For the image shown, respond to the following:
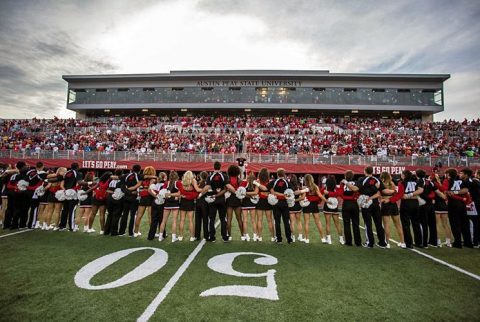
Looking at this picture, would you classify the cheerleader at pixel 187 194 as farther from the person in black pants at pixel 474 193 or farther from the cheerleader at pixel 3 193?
the person in black pants at pixel 474 193

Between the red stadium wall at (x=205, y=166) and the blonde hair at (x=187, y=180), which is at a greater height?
the red stadium wall at (x=205, y=166)

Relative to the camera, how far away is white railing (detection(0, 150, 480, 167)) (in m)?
19.5

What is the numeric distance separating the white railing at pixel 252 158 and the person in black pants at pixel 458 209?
13.3 m

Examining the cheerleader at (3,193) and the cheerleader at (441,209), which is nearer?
the cheerleader at (441,209)

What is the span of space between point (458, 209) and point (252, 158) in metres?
14.8

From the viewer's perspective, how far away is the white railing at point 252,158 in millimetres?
19469

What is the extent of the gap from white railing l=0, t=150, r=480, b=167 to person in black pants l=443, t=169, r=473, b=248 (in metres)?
13.3

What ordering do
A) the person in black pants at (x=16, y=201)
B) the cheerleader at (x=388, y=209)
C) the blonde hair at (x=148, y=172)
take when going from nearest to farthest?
the cheerleader at (x=388, y=209), the blonde hair at (x=148, y=172), the person in black pants at (x=16, y=201)

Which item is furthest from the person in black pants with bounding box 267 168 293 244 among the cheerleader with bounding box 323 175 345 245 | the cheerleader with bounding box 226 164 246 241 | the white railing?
the white railing

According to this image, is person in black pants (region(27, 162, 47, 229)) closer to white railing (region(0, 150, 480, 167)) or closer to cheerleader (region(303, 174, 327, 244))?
cheerleader (region(303, 174, 327, 244))

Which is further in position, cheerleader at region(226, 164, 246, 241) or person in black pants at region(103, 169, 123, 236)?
person in black pants at region(103, 169, 123, 236)

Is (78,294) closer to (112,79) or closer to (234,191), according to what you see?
(234,191)

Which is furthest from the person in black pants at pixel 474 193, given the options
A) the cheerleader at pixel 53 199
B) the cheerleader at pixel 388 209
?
the cheerleader at pixel 53 199

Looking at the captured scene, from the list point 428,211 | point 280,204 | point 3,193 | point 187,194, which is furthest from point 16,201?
point 428,211
